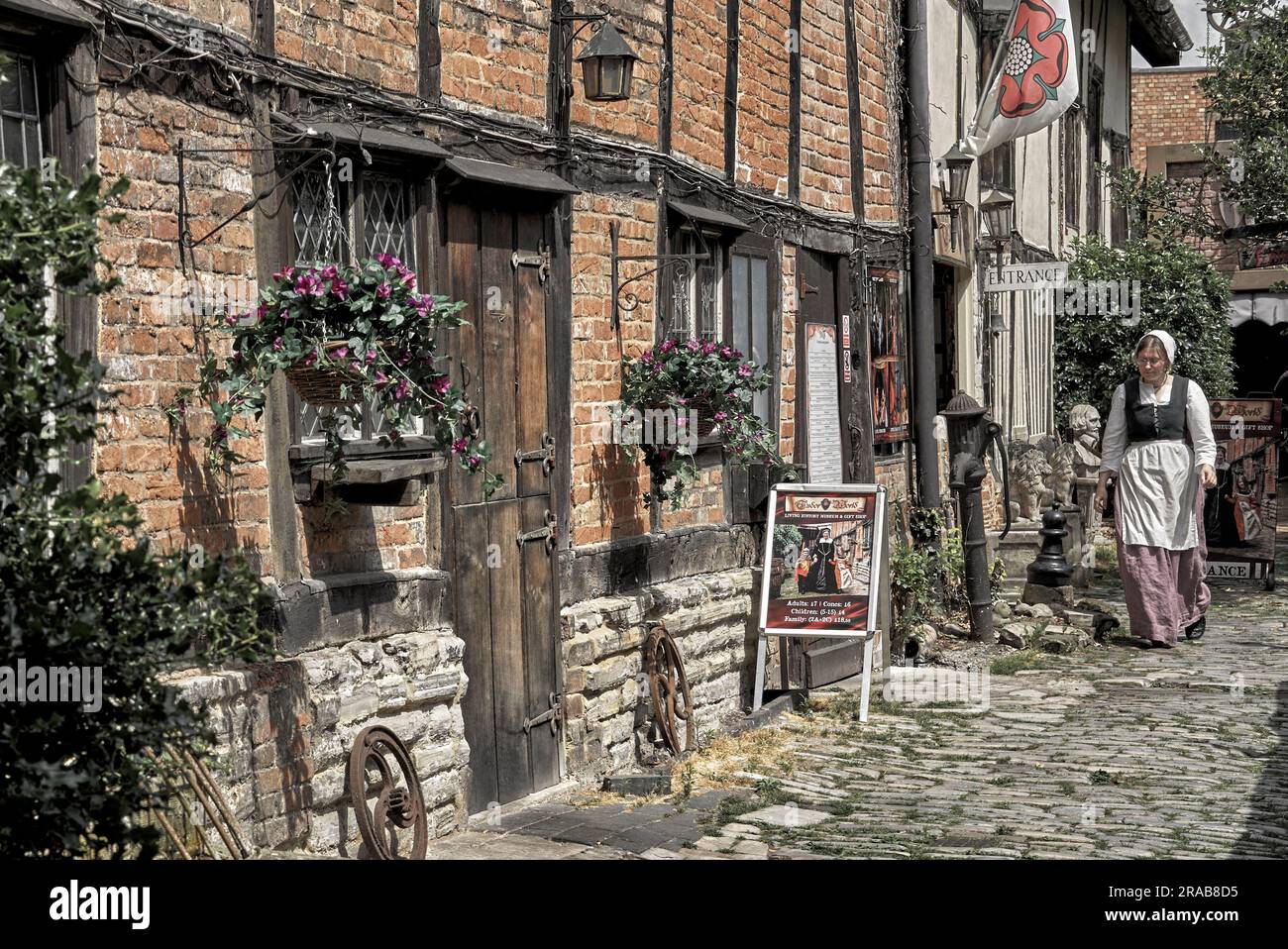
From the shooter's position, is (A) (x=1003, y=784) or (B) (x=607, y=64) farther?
(A) (x=1003, y=784)

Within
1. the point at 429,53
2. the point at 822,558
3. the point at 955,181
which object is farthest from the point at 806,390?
the point at 429,53

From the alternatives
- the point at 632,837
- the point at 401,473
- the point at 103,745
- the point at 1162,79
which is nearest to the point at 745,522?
the point at 632,837

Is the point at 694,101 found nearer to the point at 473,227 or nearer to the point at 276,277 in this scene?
the point at 473,227

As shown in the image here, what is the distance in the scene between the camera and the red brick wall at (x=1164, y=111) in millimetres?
28703

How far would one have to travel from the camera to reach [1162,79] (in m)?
28.8

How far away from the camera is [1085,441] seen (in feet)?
50.0

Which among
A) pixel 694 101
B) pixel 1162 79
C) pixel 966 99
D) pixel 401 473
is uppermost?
pixel 1162 79

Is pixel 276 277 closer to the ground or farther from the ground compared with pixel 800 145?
closer to the ground

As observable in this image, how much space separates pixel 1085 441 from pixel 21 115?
12.4 meters

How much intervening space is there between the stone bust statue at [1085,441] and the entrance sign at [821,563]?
6563 millimetres

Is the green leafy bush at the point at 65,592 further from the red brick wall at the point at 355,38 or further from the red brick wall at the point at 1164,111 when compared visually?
the red brick wall at the point at 1164,111

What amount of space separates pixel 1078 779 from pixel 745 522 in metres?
2.68

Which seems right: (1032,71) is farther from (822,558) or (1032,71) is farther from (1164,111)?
(1164,111)

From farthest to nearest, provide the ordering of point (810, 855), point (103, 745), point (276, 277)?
point (810, 855) < point (276, 277) < point (103, 745)
